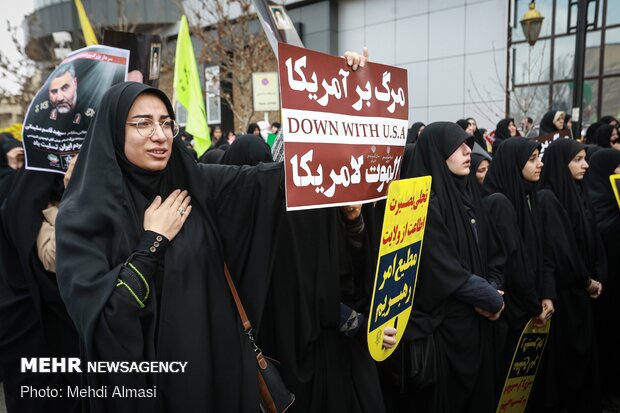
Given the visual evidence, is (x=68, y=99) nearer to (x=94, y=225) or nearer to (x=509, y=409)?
(x=94, y=225)

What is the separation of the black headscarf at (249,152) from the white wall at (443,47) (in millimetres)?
12115

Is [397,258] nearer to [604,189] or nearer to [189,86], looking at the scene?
[604,189]

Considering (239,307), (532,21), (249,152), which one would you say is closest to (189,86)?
(249,152)

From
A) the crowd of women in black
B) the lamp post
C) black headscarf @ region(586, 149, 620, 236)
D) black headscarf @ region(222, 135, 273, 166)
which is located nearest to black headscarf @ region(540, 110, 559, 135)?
the lamp post

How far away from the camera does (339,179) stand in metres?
2.11

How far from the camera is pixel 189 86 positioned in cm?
566

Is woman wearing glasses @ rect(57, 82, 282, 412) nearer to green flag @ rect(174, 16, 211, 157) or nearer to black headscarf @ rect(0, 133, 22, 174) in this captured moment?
black headscarf @ rect(0, 133, 22, 174)

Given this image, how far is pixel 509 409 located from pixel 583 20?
5947 mm

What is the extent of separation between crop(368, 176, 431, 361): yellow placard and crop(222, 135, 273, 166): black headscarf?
115cm

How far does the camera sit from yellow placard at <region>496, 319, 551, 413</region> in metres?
3.28

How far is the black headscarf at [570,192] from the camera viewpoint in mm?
3754

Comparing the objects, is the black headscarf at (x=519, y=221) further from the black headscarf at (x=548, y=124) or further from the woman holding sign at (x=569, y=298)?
the black headscarf at (x=548, y=124)

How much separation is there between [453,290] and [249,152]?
1.53 metres

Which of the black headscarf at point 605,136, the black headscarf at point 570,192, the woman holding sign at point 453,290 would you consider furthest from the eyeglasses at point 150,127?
the black headscarf at point 605,136
